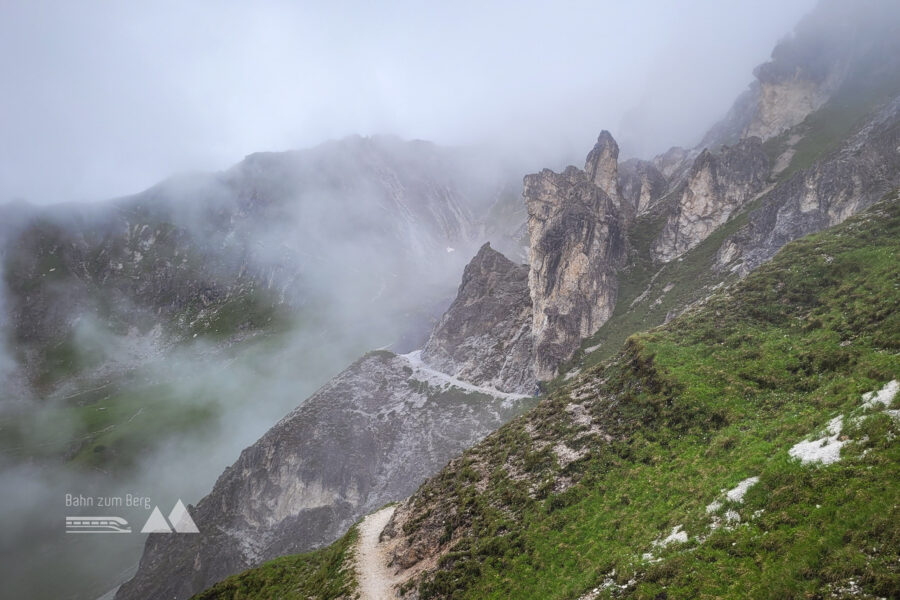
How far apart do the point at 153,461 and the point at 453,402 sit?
14183 cm

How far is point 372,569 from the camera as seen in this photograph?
104ft

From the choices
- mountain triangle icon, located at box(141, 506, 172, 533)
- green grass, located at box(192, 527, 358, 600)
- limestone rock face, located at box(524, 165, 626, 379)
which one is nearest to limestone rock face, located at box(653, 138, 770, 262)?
limestone rock face, located at box(524, 165, 626, 379)

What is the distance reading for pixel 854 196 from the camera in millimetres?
80188

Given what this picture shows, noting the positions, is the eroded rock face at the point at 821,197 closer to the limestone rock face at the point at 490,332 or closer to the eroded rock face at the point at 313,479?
the limestone rock face at the point at 490,332

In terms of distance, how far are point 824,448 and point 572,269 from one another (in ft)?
343

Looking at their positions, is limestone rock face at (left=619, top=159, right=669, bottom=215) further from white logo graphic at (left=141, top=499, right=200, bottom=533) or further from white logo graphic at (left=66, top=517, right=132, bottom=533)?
white logo graphic at (left=66, top=517, right=132, bottom=533)

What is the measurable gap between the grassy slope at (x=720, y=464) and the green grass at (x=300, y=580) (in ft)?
21.8

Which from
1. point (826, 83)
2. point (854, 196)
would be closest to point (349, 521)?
point (854, 196)

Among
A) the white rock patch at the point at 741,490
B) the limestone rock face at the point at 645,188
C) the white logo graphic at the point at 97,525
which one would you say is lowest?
the white rock patch at the point at 741,490

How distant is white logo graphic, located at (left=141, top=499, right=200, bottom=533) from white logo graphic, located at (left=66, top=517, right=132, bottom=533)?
31.1ft

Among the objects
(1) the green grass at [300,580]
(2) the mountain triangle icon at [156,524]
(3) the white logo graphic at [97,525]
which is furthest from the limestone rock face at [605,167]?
(3) the white logo graphic at [97,525]

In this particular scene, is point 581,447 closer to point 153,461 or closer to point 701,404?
point 701,404

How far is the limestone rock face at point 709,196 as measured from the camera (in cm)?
12006

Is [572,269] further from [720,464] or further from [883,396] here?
[883,396]
